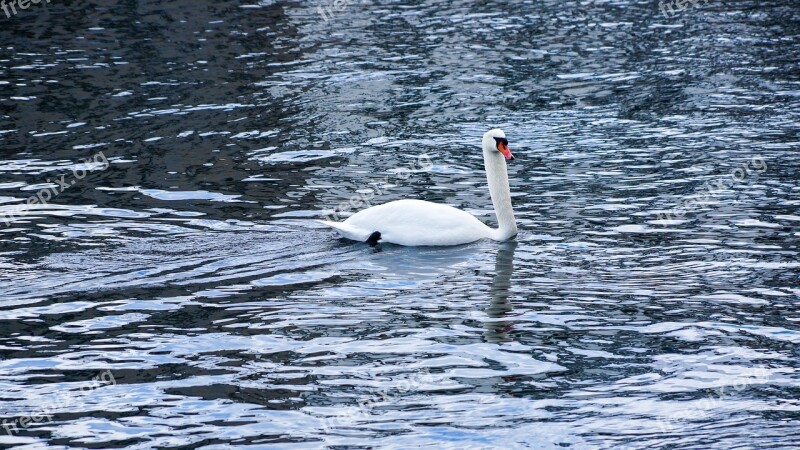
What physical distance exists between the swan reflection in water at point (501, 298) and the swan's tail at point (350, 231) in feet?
5.04

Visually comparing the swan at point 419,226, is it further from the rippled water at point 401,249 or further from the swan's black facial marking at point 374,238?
the rippled water at point 401,249

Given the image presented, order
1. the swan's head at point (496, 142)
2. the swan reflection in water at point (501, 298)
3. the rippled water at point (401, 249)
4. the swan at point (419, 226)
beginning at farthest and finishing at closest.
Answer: the swan's head at point (496, 142) → the swan at point (419, 226) → the swan reflection in water at point (501, 298) → the rippled water at point (401, 249)

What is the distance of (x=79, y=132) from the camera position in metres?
19.6

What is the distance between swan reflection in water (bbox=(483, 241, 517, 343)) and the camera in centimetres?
1091

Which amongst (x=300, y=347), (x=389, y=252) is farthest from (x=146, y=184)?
(x=300, y=347)

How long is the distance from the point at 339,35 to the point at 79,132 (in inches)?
377

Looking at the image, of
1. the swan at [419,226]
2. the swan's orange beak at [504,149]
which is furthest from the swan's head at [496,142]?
the swan at [419,226]

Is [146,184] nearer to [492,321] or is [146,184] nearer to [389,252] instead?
[389,252]

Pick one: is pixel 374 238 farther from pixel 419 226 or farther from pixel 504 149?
pixel 504 149

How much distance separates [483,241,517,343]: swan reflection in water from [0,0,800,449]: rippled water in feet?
0.12

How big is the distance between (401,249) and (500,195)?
4.65ft

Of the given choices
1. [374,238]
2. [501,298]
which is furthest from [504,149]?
[501,298]

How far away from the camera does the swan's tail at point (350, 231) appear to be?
1380 centimetres

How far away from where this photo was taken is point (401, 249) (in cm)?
1386
